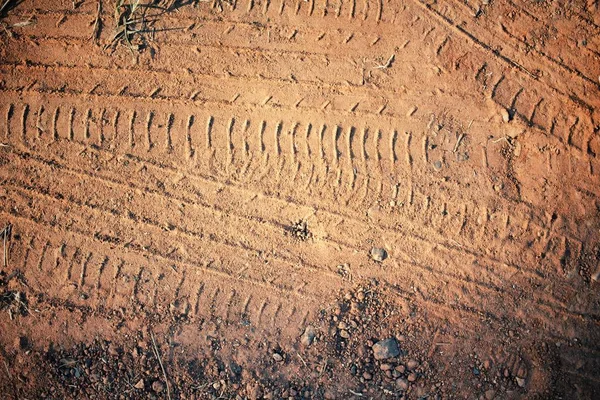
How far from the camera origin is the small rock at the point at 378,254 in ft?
11.4

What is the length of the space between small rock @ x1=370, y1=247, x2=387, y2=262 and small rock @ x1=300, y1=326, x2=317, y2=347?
734 mm

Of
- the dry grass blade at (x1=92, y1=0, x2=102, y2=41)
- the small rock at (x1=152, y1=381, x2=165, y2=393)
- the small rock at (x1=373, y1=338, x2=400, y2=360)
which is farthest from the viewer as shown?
the dry grass blade at (x1=92, y1=0, x2=102, y2=41)

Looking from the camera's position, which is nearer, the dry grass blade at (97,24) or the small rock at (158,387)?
the small rock at (158,387)

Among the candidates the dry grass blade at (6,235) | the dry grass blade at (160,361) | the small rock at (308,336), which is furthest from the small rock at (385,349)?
the dry grass blade at (6,235)

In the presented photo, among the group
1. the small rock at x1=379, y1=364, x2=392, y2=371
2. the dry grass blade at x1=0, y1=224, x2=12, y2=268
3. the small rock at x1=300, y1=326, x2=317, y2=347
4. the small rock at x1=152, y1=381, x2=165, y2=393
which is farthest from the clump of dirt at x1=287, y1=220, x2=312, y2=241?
the dry grass blade at x1=0, y1=224, x2=12, y2=268

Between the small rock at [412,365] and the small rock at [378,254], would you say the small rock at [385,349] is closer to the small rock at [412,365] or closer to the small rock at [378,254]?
the small rock at [412,365]

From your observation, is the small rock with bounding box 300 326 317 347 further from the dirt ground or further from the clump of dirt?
the clump of dirt

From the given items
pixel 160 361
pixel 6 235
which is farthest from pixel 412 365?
pixel 6 235

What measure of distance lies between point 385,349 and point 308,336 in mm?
603

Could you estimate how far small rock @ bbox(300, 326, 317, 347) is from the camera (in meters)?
3.42

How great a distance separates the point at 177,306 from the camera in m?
3.40

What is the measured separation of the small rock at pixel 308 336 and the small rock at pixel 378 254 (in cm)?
73

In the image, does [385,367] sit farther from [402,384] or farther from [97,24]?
[97,24]

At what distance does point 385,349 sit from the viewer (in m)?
3.44
